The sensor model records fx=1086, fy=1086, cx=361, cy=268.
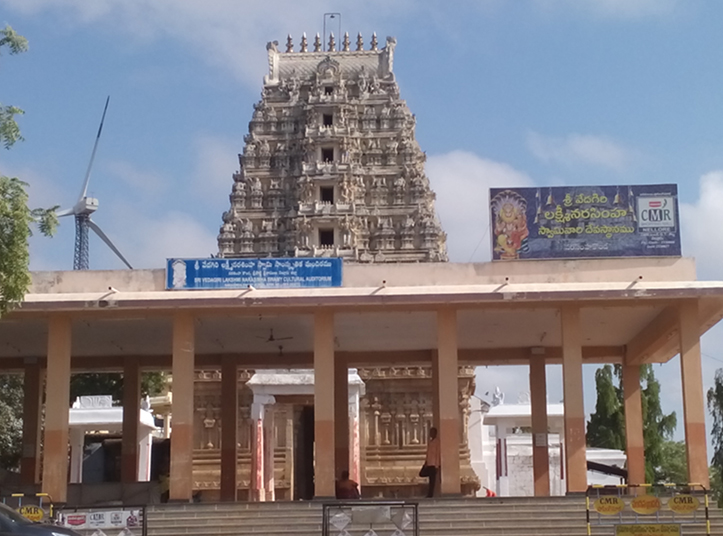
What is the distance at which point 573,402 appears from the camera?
19.4 m

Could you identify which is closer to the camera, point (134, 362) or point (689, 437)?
point (689, 437)

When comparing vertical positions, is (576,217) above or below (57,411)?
above

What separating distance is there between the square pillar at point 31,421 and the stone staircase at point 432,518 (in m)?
8.38

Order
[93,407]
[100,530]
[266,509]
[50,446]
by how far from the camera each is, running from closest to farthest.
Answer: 1. [100,530]
2. [266,509]
3. [50,446]
4. [93,407]

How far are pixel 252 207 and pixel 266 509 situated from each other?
2836 cm

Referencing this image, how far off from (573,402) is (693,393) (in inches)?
82.9

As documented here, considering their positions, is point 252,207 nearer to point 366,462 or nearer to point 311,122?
point 311,122

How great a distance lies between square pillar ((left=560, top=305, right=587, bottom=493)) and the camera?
19.1 m

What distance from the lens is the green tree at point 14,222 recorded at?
653 inches

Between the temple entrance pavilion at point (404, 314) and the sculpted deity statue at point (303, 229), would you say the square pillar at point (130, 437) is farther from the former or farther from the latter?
the sculpted deity statue at point (303, 229)

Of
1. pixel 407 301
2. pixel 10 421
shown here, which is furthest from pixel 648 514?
pixel 10 421

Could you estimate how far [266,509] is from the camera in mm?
18031

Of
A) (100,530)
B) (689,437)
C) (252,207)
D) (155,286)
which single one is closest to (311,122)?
(252,207)

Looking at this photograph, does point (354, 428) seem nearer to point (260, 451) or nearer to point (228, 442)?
point (260, 451)
